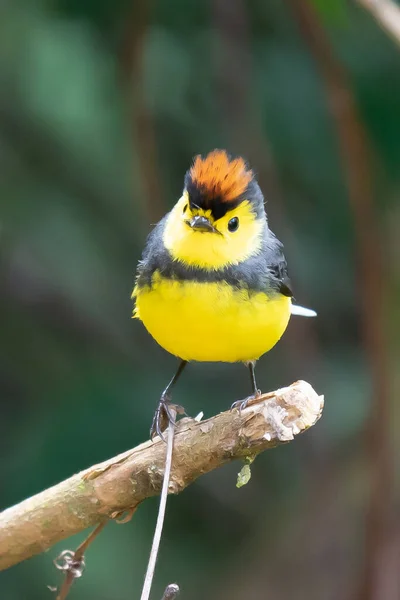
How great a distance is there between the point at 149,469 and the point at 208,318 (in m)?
0.34

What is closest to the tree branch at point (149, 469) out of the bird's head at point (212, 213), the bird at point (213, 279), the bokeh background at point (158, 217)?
the bird at point (213, 279)

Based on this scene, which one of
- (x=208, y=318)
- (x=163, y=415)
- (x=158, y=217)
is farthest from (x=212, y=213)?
(x=158, y=217)

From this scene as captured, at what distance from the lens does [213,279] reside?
1994 mm

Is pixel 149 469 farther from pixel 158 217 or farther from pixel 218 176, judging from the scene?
pixel 158 217

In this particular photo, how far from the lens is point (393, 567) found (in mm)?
2998

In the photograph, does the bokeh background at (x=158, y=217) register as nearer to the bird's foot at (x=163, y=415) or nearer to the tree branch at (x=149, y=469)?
the bird's foot at (x=163, y=415)

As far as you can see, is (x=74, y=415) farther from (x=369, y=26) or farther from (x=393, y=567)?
(x=369, y=26)

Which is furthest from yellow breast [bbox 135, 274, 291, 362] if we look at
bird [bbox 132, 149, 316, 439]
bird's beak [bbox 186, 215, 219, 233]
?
bird's beak [bbox 186, 215, 219, 233]

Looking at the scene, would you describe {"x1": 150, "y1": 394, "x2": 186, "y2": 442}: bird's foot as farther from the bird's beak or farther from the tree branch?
the bird's beak

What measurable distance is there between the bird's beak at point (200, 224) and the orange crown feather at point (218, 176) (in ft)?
0.15

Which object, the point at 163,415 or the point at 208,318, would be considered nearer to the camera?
the point at 208,318

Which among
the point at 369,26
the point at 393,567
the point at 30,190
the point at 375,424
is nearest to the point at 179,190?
the point at 30,190

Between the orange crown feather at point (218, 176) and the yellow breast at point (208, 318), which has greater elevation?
the orange crown feather at point (218, 176)

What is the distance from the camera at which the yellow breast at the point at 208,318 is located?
76.5 inches
